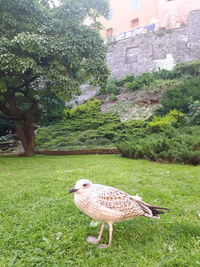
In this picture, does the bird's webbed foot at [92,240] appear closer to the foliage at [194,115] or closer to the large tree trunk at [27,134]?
the large tree trunk at [27,134]

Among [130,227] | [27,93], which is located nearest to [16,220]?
[130,227]

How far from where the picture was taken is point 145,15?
25859mm

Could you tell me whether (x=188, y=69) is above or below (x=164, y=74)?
above

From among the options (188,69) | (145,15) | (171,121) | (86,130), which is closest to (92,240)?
(171,121)

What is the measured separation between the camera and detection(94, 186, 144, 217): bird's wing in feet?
7.43

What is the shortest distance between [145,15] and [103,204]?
28378 millimetres

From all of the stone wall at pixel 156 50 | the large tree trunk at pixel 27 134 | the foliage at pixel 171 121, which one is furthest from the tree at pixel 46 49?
the stone wall at pixel 156 50

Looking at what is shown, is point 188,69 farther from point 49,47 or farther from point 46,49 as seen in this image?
point 46,49

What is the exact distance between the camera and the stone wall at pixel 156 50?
772 inches

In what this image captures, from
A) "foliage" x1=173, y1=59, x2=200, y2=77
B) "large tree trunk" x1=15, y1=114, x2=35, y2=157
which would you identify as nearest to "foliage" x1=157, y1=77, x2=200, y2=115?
"foliage" x1=173, y1=59, x2=200, y2=77

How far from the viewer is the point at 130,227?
2742 millimetres

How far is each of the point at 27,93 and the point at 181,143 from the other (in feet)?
23.0

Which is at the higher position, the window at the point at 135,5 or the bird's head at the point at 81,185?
the window at the point at 135,5

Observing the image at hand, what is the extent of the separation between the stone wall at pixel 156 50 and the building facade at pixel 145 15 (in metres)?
1.71
